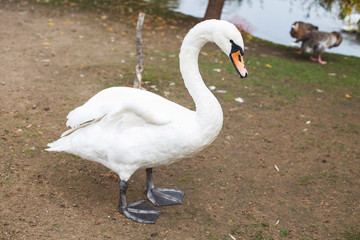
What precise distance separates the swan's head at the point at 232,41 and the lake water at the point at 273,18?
862 cm

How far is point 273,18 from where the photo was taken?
44.8 feet

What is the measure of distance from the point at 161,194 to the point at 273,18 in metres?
11.1

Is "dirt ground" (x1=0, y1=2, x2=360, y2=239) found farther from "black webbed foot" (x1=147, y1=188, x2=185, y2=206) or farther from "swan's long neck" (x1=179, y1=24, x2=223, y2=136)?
"swan's long neck" (x1=179, y1=24, x2=223, y2=136)

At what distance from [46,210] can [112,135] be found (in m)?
0.87

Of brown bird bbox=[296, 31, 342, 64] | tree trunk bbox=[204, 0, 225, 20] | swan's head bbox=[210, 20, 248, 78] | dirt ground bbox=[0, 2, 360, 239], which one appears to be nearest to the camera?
swan's head bbox=[210, 20, 248, 78]

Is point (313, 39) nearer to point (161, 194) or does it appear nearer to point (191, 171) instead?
point (191, 171)

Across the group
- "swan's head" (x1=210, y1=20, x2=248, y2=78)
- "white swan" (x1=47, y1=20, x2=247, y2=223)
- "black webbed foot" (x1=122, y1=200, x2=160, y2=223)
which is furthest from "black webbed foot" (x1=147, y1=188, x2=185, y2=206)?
"swan's head" (x1=210, y1=20, x2=248, y2=78)

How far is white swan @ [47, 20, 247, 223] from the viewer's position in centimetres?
320

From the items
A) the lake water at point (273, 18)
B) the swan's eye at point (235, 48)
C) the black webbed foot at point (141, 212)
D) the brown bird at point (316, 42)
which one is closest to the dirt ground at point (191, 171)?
the black webbed foot at point (141, 212)

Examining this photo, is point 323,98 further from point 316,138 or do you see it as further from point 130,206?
point 130,206

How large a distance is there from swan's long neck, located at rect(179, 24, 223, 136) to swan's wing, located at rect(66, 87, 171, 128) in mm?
275

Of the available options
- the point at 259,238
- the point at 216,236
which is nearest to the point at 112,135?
the point at 216,236

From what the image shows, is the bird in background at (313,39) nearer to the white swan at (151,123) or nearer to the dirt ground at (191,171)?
the dirt ground at (191,171)

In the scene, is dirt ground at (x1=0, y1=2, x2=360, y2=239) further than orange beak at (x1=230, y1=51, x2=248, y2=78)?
Yes
